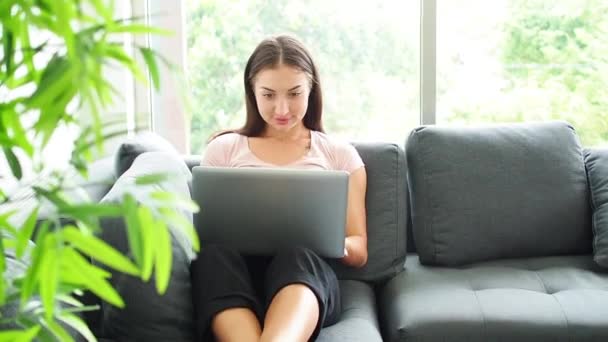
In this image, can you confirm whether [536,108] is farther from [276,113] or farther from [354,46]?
[276,113]

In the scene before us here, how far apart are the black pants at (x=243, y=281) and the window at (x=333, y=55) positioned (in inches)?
46.4

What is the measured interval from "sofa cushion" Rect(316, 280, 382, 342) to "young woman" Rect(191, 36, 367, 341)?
44 millimetres

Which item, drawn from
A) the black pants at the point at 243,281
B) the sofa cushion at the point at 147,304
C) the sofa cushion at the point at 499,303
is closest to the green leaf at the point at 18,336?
the sofa cushion at the point at 147,304

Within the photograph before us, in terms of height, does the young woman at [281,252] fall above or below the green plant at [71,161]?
below

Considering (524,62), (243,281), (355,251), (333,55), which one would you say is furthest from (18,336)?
(524,62)

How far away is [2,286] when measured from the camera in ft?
2.42

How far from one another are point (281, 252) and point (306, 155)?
497mm

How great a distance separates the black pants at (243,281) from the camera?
1857 millimetres

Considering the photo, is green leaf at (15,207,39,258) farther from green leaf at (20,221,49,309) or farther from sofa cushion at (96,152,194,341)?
sofa cushion at (96,152,194,341)

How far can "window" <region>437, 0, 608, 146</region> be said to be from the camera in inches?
120

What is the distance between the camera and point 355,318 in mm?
2086

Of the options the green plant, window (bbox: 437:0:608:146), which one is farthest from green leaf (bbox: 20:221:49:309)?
window (bbox: 437:0:608:146)

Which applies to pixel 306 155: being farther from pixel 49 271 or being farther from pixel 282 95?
pixel 49 271

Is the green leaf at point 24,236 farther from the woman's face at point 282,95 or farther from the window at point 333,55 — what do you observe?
the window at point 333,55
